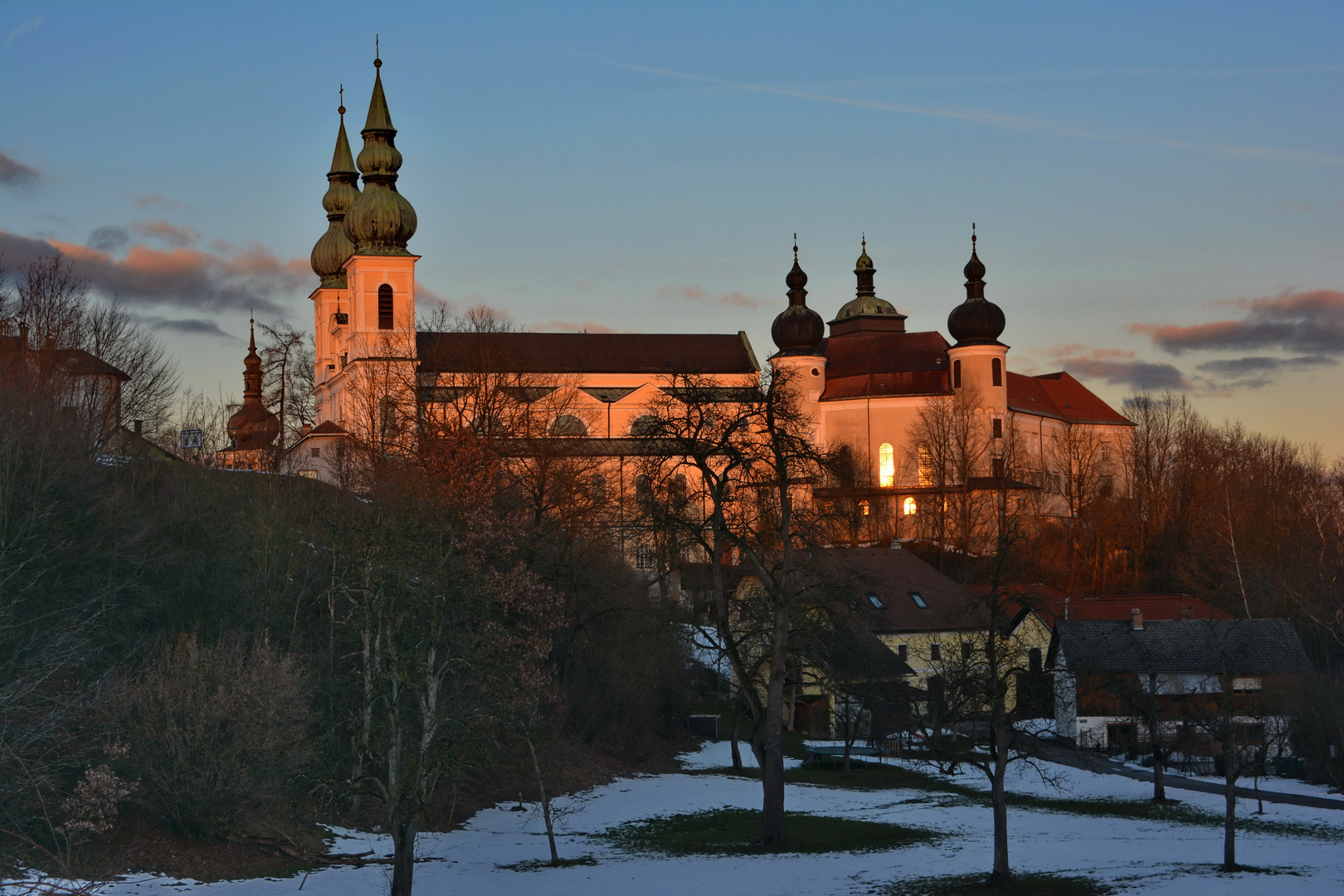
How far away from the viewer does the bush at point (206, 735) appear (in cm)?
2041

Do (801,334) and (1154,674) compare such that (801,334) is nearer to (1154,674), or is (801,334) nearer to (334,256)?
(334,256)

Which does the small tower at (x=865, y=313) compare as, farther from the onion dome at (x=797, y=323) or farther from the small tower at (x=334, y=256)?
the small tower at (x=334, y=256)

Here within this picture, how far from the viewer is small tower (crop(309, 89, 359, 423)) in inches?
3078

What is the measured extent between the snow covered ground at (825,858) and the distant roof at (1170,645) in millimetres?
9935

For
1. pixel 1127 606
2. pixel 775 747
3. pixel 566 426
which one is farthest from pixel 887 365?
pixel 775 747

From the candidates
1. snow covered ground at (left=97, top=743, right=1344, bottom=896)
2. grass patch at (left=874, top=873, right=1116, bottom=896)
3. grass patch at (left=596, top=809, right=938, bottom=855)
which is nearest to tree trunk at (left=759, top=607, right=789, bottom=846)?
grass patch at (left=596, top=809, right=938, bottom=855)

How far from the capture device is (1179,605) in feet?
167

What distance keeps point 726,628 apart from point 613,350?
206ft

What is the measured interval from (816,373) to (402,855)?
71.8m

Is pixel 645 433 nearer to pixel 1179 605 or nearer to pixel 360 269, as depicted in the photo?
pixel 1179 605

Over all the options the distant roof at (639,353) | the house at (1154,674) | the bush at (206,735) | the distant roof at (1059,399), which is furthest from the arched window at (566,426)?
the distant roof at (1059,399)

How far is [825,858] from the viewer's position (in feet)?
75.5

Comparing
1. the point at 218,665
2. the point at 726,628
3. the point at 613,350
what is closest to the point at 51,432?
the point at 218,665

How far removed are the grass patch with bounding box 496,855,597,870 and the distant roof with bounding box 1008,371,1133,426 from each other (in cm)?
6956
